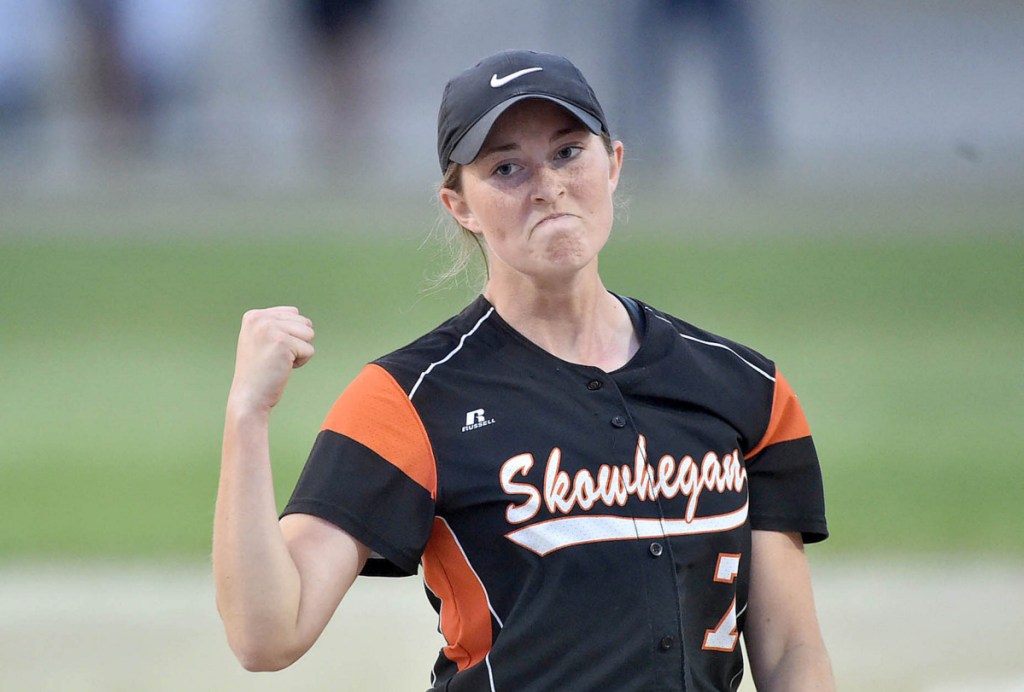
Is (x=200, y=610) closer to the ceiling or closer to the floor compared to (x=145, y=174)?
A: closer to the floor

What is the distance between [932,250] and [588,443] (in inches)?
239

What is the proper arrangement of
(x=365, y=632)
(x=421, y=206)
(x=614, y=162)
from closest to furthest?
(x=614, y=162)
(x=365, y=632)
(x=421, y=206)

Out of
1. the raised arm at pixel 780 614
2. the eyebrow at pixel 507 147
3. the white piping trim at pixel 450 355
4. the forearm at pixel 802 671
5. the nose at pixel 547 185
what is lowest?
the forearm at pixel 802 671

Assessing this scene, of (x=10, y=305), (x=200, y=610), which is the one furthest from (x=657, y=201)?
(x=200, y=610)

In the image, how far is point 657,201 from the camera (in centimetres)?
755

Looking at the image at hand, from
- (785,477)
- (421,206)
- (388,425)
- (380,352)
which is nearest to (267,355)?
(388,425)

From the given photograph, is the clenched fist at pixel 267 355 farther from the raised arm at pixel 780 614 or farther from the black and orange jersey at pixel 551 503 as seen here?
the raised arm at pixel 780 614

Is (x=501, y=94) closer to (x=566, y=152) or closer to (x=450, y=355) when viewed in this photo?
(x=566, y=152)

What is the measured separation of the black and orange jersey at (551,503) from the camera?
1.32 m

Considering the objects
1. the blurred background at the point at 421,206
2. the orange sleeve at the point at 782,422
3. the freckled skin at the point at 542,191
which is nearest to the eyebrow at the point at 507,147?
the freckled skin at the point at 542,191

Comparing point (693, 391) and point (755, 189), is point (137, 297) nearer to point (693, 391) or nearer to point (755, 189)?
point (755, 189)

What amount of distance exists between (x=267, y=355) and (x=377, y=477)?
0.54 ft

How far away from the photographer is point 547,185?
1.39m

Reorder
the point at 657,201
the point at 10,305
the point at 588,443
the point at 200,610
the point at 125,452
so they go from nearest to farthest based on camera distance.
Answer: the point at 588,443 → the point at 200,610 → the point at 125,452 → the point at 10,305 → the point at 657,201
